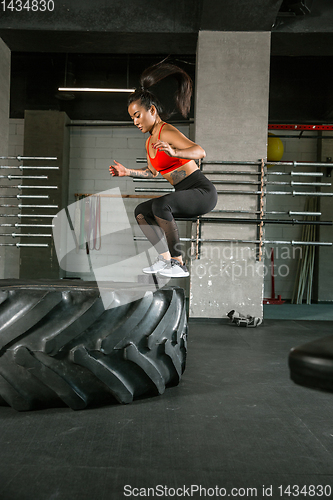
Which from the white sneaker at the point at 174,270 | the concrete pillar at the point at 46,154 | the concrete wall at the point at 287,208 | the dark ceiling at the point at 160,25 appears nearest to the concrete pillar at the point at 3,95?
the dark ceiling at the point at 160,25

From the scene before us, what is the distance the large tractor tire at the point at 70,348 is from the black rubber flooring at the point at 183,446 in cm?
8

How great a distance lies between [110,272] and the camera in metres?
8.17

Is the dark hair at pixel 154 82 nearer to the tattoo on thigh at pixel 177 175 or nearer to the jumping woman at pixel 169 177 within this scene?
the jumping woman at pixel 169 177

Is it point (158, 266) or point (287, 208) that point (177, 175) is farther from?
point (287, 208)

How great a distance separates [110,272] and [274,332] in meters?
5.05

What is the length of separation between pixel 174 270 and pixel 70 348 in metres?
1.13

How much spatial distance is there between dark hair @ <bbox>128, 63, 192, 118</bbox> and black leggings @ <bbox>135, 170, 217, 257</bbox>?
18.4 inches

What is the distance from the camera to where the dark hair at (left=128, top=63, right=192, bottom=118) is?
244cm

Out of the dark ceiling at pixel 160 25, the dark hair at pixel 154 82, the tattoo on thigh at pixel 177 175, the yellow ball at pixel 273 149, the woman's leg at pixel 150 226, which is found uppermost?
the dark ceiling at pixel 160 25

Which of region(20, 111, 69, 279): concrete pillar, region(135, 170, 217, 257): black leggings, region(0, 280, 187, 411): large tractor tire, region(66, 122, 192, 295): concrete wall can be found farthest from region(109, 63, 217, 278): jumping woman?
region(66, 122, 192, 295): concrete wall

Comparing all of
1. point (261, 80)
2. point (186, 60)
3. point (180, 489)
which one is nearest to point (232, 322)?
point (261, 80)

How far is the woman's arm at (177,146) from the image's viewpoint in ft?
7.37

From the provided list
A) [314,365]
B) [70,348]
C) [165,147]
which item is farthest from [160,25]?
[314,365]

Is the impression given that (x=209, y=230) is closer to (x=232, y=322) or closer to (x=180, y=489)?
(x=232, y=322)
